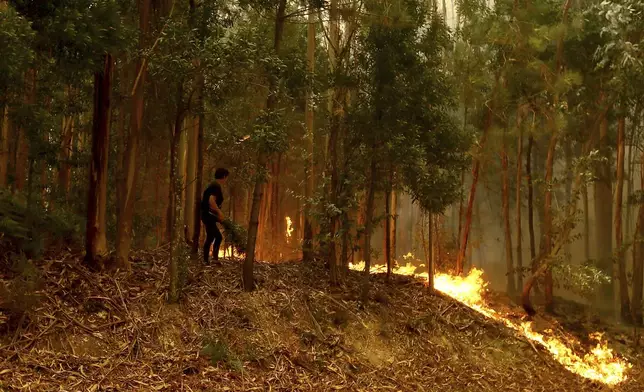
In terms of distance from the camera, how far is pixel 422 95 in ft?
32.2

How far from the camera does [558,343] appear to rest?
11812 mm

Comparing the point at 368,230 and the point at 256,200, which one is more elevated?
the point at 256,200

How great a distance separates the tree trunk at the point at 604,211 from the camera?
17.1 meters

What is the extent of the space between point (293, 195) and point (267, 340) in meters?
4.25

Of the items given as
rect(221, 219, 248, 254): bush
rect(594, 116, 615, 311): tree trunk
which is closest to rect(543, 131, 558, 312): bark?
rect(594, 116, 615, 311): tree trunk

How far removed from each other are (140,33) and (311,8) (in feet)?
9.14

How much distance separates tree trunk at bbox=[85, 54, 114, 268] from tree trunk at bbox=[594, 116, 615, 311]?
1450cm

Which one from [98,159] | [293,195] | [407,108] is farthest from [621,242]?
[98,159]

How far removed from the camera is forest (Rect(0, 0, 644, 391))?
5957mm

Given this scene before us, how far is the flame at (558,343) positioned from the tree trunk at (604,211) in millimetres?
5009

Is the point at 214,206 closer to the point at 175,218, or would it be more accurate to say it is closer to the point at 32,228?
the point at 175,218

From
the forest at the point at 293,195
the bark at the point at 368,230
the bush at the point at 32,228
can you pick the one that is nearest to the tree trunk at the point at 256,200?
the forest at the point at 293,195

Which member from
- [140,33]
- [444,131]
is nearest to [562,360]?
[444,131]

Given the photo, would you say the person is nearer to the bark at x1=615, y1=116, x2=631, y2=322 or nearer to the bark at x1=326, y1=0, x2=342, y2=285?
the bark at x1=326, y1=0, x2=342, y2=285
